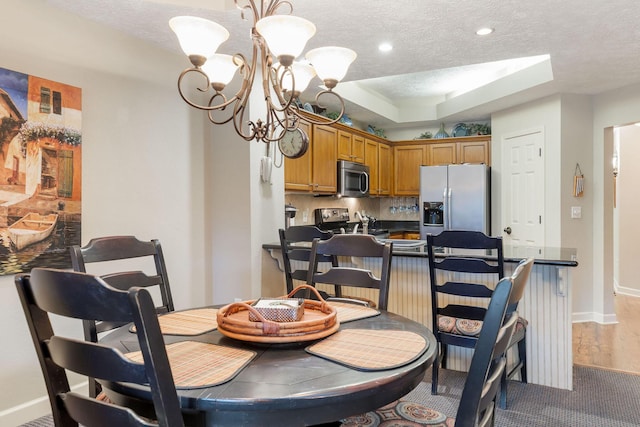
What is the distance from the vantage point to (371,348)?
1.28 meters

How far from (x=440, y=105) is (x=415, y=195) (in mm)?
1354

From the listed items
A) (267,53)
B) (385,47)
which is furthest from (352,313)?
(385,47)

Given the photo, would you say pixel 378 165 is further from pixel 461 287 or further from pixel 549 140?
pixel 461 287

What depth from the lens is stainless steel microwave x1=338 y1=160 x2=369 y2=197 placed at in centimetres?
489

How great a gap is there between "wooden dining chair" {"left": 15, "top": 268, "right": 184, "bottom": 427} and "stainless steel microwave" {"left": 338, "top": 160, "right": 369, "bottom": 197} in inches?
158

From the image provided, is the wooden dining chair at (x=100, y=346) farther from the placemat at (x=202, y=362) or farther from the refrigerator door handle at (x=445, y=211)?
the refrigerator door handle at (x=445, y=211)

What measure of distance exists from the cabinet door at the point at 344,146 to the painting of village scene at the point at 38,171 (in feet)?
9.62

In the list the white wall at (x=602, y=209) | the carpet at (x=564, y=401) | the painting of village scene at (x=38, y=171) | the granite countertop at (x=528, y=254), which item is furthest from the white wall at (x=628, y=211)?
the painting of village scene at (x=38, y=171)

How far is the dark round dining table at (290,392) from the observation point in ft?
3.13

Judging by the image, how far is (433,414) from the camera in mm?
1431

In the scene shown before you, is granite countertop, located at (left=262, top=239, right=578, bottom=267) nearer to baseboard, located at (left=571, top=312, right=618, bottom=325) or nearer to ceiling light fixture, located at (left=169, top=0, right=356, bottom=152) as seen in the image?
ceiling light fixture, located at (left=169, top=0, right=356, bottom=152)

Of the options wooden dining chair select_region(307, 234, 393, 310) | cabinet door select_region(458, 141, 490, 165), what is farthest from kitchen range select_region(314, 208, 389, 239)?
wooden dining chair select_region(307, 234, 393, 310)

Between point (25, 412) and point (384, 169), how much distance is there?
16.5ft

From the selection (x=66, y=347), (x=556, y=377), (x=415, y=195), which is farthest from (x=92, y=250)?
(x=415, y=195)
